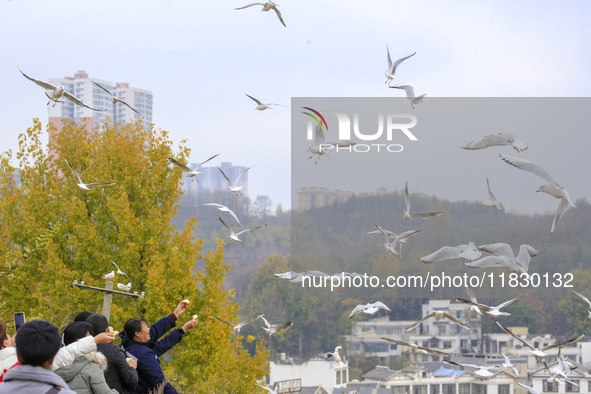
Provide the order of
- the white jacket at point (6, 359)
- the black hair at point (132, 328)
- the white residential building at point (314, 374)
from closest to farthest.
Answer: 1. the white jacket at point (6, 359)
2. the black hair at point (132, 328)
3. the white residential building at point (314, 374)

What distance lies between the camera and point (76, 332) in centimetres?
532

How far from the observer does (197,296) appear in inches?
770

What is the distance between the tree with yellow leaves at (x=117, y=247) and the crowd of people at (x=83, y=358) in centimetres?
1101

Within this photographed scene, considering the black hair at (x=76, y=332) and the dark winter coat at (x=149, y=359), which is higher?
the black hair at (x=76, y=332)

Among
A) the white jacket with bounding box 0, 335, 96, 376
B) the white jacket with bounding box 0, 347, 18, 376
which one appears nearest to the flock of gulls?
the white jacket with bounding box 0, 335, 96, 376

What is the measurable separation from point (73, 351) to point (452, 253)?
16251 millimetres

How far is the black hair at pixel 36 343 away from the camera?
11.8 feet

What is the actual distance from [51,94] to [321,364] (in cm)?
5459

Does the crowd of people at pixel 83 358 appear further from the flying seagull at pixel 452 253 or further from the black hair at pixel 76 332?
the flying seagull at pixel 452 253

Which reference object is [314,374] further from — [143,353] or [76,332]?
[76,332]

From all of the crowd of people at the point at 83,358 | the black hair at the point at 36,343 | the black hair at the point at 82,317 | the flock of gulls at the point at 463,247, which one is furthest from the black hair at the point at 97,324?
the flock of gulls at the point at 463,247

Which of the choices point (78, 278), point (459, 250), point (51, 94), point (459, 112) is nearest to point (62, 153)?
point (78, 278)
